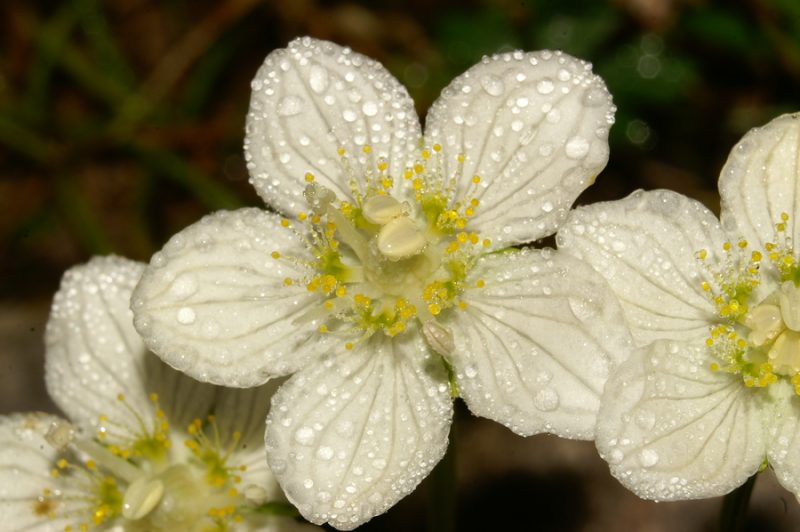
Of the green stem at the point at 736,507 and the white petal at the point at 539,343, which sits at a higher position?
the white petal at the point at 539,343

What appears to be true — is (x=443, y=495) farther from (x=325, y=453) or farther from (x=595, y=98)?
(x=595, y=98)

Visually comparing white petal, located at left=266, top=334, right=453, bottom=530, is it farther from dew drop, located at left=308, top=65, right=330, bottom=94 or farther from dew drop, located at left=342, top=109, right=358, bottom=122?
dew drop, located at left=308, top=65, right=330, bottom=94

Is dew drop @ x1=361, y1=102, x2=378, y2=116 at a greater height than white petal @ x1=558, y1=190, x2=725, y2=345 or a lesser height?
greater

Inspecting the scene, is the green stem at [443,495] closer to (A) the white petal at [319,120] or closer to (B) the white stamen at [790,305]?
(A) the white petal at [319,120]

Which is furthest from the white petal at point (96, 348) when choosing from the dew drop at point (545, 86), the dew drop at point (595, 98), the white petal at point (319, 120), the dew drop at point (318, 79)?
the dew drop at point (595, 98)

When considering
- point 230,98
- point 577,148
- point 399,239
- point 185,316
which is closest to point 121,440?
point 185,316

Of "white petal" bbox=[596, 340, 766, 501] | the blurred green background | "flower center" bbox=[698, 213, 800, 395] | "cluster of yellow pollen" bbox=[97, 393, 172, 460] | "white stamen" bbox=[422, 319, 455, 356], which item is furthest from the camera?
the blurred green background

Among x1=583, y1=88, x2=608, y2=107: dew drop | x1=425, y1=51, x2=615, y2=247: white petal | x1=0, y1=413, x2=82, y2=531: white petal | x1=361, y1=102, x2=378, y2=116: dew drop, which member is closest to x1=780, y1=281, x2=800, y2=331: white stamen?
x1=425, y1=51, x2=615, y2=247: white petal
